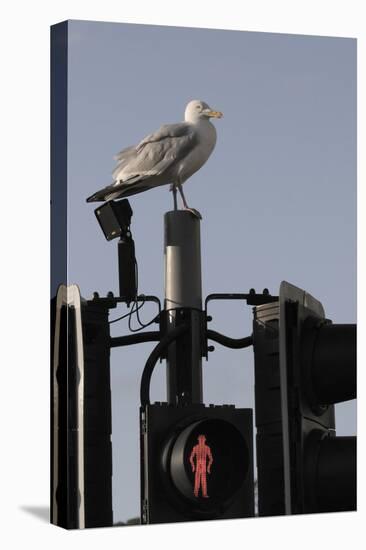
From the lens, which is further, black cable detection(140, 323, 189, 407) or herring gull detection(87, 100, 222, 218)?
herring gull detection(87, 100, 222, 218)

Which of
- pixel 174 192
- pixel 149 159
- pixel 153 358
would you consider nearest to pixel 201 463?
pixel 153 358

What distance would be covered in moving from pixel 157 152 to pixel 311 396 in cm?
209

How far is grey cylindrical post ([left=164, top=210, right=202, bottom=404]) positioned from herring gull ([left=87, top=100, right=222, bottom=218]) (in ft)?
0.50

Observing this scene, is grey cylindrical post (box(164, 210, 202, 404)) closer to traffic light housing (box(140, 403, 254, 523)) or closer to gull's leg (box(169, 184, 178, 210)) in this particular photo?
gull's leg (box(169, 184, 178, 210))

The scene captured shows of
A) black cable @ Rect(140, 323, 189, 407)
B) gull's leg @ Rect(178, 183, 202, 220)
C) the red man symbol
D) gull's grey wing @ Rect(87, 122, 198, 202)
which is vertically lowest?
the red man symbol

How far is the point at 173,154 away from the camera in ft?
40.6

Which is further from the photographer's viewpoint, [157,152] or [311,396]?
[311,396]

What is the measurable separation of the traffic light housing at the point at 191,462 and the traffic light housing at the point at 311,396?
429 millimetres

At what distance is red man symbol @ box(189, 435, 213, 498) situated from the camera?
12078 millimetres

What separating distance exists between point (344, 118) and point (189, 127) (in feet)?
4.21

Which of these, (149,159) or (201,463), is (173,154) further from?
(201,463)

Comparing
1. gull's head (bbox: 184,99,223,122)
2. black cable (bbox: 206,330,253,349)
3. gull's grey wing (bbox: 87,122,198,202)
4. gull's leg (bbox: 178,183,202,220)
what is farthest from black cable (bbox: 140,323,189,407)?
gull's head (bbox: 184,99,223,122)

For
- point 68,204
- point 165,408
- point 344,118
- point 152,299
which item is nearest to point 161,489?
point 165,408

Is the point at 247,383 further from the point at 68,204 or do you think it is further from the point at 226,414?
the point at 68,204
